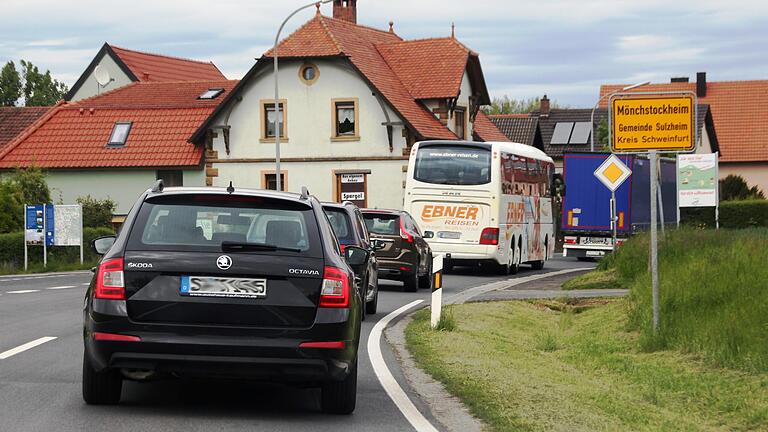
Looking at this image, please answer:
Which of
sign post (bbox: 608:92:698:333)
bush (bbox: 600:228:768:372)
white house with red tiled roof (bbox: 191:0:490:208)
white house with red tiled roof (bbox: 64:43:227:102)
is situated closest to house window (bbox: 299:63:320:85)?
white house with red tiled roof (bbox: 191:0:490:208)

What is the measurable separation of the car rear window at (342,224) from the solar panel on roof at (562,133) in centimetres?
7311

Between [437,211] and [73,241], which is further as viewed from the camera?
[73,241]

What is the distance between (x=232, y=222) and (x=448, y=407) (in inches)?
86.5

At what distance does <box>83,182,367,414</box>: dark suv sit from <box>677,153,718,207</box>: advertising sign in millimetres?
31782

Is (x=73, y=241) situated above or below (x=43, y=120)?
below

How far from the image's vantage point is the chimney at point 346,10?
A: 72.3m

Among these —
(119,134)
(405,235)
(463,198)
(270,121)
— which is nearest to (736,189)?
(270,121)

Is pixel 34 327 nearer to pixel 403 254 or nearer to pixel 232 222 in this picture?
pixel 232 222

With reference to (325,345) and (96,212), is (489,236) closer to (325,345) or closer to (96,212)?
(96,212)

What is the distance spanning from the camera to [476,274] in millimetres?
38250

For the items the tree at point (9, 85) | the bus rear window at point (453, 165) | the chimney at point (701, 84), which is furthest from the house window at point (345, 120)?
the tree at point (9, 85)

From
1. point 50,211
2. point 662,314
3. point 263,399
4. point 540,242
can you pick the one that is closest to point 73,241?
point 50,211

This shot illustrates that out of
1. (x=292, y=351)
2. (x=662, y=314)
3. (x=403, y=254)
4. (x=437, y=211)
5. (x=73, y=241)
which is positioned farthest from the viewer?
(x=73, y=241)

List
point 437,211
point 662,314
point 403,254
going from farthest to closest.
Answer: point 437,211, point 403,254, point 662,314
